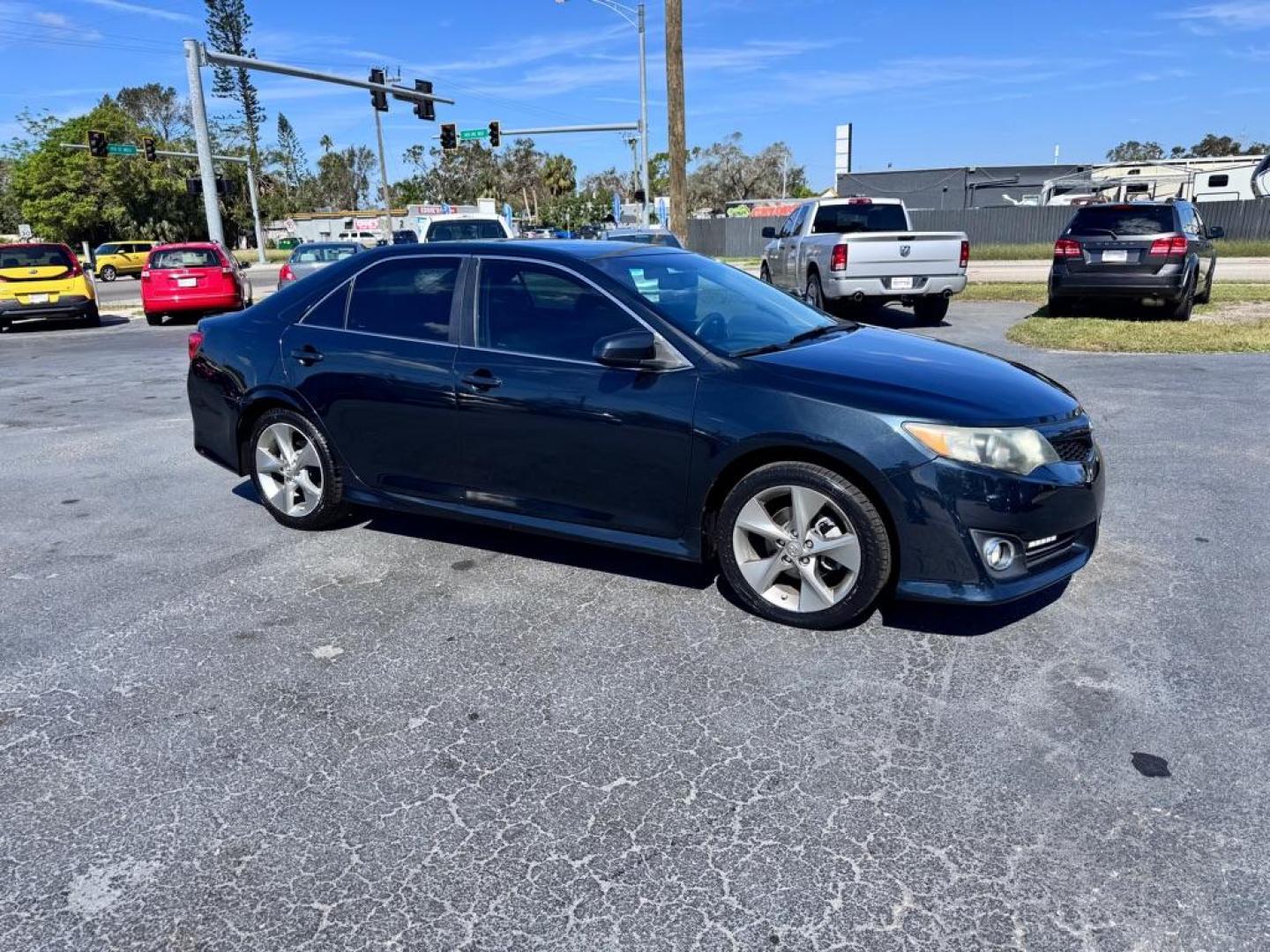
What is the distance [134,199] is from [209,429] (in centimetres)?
6655

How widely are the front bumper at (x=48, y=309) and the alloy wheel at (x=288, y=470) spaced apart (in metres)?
15.8

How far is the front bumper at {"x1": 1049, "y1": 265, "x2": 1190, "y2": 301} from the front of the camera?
1312cm

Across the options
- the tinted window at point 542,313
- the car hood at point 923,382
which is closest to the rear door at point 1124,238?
the car hood at point 923,382

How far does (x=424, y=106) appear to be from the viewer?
30.2 meters

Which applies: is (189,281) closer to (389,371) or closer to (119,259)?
(389,371)

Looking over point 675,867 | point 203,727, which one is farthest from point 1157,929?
point 203,727

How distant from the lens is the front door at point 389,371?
4.80m

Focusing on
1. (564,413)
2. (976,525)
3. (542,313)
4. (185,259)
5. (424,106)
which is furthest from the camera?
(424,106)

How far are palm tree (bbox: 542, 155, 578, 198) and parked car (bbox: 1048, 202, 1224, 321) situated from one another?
91.6 meters

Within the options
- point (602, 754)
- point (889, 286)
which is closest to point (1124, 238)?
point (889, 286)

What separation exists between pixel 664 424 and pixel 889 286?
32.4ft

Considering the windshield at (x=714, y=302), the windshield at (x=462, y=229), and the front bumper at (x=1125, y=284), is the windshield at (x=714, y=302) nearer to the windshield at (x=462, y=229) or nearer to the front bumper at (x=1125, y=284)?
the front bumper at (x=1125, y=284)

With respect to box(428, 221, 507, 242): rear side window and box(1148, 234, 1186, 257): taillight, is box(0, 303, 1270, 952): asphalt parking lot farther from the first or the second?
box(428, 221, 507, 242): rear side window

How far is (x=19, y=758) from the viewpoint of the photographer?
3.22 metres
